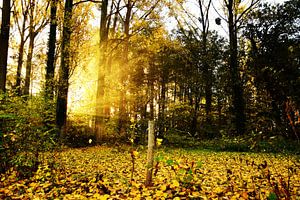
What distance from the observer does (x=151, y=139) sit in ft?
14.5

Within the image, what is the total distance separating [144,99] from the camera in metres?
19.4

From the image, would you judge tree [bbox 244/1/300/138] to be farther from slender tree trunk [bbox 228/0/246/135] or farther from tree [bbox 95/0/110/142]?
tree [bbox 95/0/110/142]

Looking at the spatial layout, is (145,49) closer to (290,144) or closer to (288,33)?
(288,33)

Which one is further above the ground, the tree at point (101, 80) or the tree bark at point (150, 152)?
the tree at point (101, 80)

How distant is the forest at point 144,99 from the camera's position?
5062 mm

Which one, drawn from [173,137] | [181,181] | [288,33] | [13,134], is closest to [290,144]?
[173,137]

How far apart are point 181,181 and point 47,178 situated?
2.44 m

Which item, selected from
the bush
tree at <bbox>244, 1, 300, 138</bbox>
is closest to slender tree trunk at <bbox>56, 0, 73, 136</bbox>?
the bush

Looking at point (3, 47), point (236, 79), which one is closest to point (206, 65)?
point (236, 79)

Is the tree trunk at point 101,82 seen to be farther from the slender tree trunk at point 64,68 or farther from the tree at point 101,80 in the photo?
the slender tree trunk at point 64,68

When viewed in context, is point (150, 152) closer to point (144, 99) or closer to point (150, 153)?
point (150, 153)

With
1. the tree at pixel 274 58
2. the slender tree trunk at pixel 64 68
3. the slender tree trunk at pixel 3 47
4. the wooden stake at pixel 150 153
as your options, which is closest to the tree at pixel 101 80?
the slender tree trunk at pixel 64 68

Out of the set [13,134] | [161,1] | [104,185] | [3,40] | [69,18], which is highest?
[161,1]

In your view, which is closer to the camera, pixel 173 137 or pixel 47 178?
pixel 47 178
